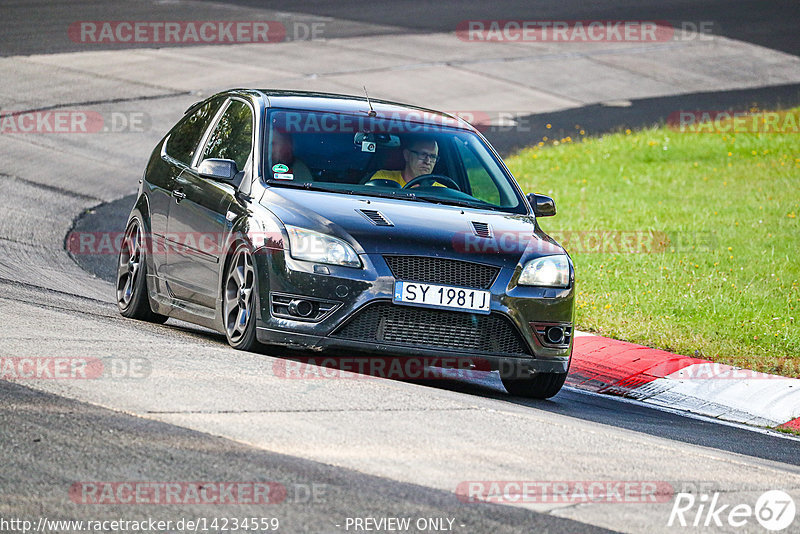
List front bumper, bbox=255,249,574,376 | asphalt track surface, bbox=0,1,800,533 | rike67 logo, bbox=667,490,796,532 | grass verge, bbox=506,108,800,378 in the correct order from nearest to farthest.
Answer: asphalt track surface, bbox=0,1,800,533 < rike67 logo, bbox=667,490,796,532 < front bumper, bbox=255,249,574,376 < grass verge, bbox=506,108,800,378

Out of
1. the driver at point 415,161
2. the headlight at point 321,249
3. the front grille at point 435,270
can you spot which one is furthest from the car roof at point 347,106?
the front grille at point 435,270

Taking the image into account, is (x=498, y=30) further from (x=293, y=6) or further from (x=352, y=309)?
(x=352, y=309)

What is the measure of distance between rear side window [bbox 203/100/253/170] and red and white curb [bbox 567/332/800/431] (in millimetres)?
3013

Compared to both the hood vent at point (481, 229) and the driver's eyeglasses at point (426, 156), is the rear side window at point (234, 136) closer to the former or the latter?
the driver's eyeglasses at point (426, 156)

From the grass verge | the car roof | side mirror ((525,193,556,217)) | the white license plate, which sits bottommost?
the grass verge

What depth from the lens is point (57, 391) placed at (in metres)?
6.23

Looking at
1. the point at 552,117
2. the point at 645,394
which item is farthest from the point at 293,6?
the point at 645,394

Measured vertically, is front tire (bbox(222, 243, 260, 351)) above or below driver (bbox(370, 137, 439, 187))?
below

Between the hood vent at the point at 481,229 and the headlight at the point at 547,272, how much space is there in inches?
12.2

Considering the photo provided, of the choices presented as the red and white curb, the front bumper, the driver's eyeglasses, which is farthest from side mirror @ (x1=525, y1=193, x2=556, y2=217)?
the red and white curb

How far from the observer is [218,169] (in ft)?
27.5

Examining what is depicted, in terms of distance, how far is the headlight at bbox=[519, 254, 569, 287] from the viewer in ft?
25.9

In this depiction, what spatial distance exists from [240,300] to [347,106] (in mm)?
1892

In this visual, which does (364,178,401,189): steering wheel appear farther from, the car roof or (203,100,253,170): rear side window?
(203,100,253,170): rear side window
